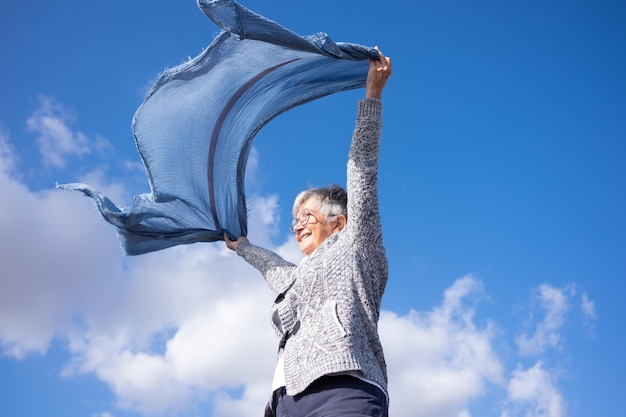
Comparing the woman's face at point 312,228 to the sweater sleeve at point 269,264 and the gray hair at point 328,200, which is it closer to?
the gray hair at point 328,200

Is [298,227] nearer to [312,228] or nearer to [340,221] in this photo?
[312,228]

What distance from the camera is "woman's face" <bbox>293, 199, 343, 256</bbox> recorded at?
349 centimetres

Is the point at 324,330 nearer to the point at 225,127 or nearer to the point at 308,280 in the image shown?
the point at 308,280

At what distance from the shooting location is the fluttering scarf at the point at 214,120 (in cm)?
333

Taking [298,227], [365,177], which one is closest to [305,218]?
[298,227]

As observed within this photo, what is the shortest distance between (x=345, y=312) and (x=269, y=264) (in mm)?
1125

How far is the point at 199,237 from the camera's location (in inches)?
171

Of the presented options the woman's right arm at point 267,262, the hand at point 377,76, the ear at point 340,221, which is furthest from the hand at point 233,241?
the hand at point 377,76

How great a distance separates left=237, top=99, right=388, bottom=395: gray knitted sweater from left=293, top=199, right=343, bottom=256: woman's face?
28 centimetres

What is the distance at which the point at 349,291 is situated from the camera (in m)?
2.93

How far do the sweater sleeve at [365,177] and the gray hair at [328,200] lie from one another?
48 cm

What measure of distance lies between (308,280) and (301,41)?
3.56 feet

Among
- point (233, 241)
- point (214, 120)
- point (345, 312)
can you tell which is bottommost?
point (345, 312)

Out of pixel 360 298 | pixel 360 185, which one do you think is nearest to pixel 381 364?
pixel 360 298
